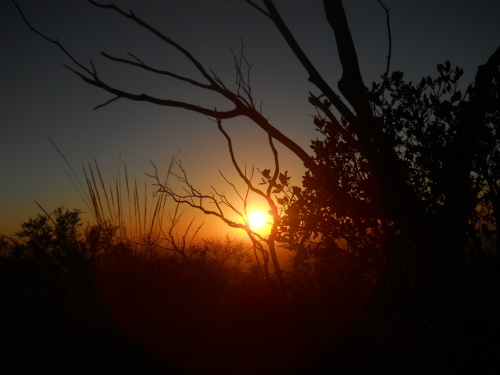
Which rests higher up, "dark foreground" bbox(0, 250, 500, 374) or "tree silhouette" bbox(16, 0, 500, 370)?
"tree silhouette" bbox(16, 0, 500, 370)

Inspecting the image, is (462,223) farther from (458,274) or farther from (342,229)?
(342,229)

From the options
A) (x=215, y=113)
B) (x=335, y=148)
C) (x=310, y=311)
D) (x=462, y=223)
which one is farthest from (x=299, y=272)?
(x=215, y=113)

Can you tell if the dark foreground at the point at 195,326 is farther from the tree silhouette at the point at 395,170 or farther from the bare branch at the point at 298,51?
the bare branch at the point at 298,51

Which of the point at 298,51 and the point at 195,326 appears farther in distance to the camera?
the point at 195,326

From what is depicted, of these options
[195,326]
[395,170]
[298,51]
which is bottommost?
[195,326]

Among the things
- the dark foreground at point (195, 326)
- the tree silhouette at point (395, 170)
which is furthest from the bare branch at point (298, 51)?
the dark foreground at point (195, 326)

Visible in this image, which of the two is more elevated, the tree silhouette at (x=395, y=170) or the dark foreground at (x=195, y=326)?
the tree silhouette at (x=395, y=170)

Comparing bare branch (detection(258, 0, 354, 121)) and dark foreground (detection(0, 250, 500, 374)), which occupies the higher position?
bare branch (detection(258, 0, 354, 121))

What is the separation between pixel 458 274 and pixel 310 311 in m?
1.87

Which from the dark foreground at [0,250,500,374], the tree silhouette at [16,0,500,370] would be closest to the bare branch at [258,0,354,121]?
the tree silhouette at [16,0,500,370]

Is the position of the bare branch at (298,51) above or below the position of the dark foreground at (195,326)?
above

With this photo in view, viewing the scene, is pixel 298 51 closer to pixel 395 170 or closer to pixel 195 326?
pixel 395 170

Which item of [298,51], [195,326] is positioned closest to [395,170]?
[298,51]

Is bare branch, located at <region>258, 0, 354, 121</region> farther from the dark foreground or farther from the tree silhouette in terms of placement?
the dark foreground
